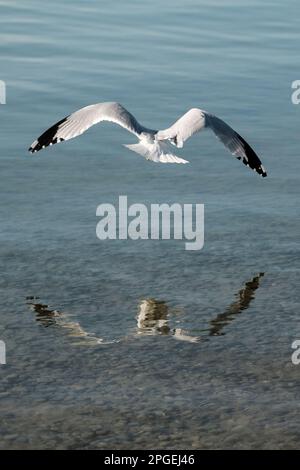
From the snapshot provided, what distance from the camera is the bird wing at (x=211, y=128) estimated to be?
1269cm

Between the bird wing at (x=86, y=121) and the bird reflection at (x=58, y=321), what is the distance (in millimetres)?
2683

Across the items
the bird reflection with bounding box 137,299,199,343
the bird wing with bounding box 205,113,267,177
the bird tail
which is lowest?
the bird reflection with bounding box 137,299,199,343

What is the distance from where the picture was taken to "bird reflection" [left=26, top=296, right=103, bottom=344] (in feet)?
34.2

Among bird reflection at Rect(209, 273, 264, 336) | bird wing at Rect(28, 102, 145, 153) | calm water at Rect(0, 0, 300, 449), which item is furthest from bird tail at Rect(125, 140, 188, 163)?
bird reflection at Rect(209, 273, 264, 336)

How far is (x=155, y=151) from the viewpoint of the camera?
1233 cm

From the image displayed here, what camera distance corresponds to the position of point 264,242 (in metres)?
12.7

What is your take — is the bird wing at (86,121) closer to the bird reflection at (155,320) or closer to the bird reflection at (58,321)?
the bird reflection at (155,320)

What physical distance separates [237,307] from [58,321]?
5.59ft

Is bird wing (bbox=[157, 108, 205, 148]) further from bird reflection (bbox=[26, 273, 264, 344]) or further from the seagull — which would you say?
bird reflection (bbox=[26, 273, 264, 344])

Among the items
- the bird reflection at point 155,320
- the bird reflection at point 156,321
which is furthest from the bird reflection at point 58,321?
the bird reflection at point 156,321

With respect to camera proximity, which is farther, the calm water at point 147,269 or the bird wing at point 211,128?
the bird wing at point 211,128

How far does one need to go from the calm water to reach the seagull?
665mm

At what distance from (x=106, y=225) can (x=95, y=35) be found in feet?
32.4
